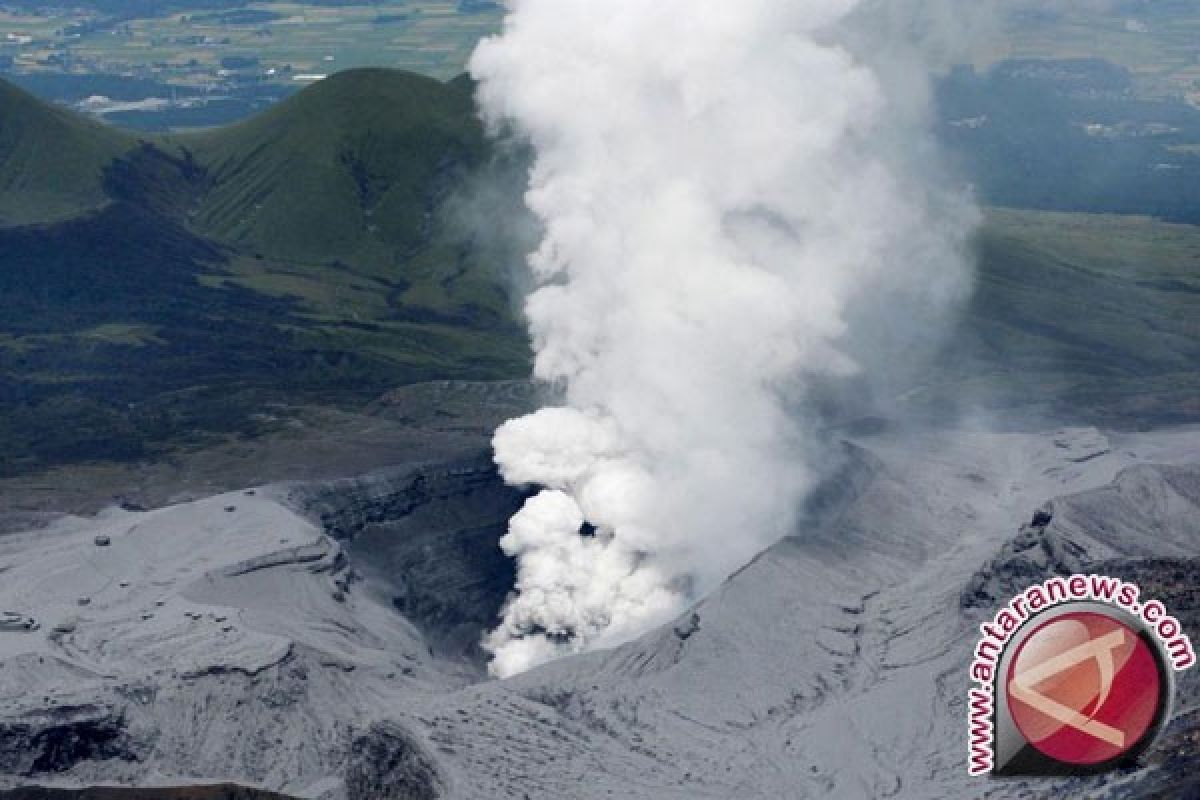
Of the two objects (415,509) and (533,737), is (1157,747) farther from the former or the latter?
(415,509)

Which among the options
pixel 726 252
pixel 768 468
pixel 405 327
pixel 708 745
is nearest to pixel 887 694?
pixel 708 745

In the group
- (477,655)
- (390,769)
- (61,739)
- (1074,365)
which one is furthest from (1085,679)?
(1074,365)

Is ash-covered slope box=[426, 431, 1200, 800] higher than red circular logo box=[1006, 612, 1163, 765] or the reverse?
the reverse
